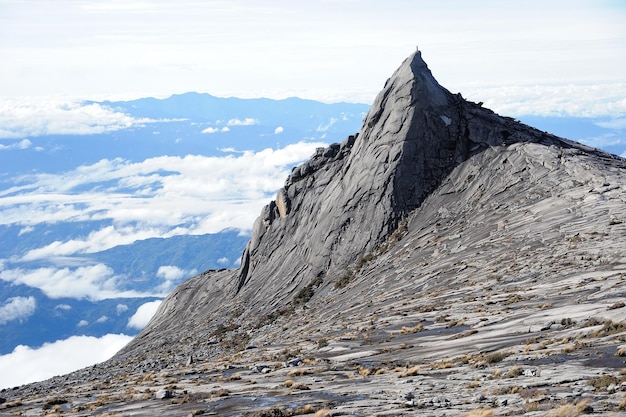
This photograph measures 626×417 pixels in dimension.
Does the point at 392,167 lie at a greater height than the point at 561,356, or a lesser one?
greater

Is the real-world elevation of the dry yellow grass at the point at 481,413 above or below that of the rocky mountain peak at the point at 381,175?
below

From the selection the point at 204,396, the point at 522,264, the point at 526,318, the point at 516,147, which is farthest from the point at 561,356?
the point at 516,147

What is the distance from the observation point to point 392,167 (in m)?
76.8

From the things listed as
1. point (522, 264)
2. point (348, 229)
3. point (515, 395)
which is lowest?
point (515, 395)

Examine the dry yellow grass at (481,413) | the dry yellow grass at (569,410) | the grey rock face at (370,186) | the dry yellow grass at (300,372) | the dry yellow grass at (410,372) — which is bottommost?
the dry yellow grass at (569,410)

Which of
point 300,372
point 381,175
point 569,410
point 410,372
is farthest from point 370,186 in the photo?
point 569,410

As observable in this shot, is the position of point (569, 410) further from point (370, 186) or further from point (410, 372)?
point (370, 186)

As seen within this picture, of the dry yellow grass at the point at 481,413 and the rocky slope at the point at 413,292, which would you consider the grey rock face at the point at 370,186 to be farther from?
the dry yellow grass at the point at 481,413

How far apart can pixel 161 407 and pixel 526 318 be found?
759 inches

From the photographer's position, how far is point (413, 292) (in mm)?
53625

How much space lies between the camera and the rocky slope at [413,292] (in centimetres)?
2709

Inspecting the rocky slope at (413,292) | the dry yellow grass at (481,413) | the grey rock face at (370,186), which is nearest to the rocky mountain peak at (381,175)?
the grey rock face at (370,186)

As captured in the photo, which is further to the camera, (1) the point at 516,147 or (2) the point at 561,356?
(1) the point at 516,147

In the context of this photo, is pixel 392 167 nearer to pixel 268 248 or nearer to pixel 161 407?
pixel 268 248
